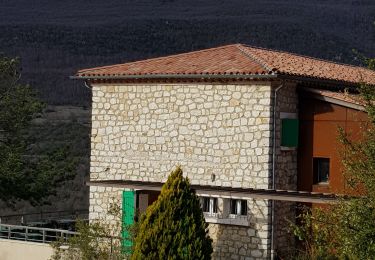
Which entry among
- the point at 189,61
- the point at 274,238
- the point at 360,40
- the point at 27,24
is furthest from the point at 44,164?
the point at 27,24

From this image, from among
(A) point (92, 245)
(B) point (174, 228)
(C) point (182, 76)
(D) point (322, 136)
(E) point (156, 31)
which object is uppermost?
(E) point (156, 31)

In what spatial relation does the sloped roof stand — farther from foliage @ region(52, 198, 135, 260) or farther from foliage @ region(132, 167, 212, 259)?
foliage @ region(52, 198, 135, 260)

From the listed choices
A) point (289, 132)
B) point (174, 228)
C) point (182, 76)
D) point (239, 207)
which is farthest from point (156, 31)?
point (174, 228)

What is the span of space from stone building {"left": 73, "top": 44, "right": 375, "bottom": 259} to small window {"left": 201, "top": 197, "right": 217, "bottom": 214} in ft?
0.08

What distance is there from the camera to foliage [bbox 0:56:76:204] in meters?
29.3

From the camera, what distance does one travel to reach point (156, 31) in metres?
85.0

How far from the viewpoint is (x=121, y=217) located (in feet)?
74.6

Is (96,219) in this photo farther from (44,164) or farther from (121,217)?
(44,164)

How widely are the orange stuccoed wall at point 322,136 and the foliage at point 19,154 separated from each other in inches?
399

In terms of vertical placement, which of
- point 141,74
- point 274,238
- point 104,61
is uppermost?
point 104,61

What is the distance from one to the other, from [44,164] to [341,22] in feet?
189

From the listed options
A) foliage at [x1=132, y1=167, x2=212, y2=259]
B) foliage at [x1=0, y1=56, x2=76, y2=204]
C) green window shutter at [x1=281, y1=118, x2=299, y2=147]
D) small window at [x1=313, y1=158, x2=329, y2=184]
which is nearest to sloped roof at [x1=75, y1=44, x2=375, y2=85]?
green window shutter at [x1=281, y1=118, x2=299, y2=147]

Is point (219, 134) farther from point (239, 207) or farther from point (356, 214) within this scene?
point (356, 214)

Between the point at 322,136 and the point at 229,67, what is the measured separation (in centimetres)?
288
